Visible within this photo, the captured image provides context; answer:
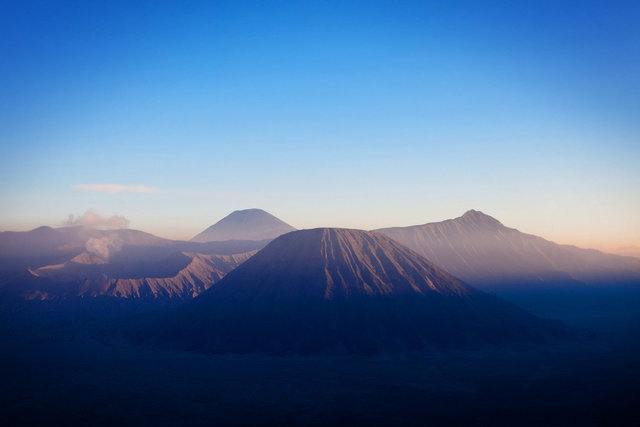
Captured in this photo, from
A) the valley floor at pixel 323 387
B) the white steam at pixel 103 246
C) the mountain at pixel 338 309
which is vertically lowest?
the valley floor at pixel 323 387

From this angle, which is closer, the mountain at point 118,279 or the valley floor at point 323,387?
the valley floor at point 323,387

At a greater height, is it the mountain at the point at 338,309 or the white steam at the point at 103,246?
the white steam at the point at 103,246

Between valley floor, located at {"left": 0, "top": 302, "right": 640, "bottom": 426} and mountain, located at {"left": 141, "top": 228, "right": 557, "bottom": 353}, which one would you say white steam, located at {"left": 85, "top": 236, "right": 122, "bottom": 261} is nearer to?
mountain, located at {"left": 141, "top": 228, "right": 557, "bottom": 353}

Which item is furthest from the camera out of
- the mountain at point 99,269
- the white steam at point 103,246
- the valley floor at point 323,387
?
the white steam at point 103,246

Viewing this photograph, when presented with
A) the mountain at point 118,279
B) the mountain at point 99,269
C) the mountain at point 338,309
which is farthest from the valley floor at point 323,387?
the mountain at point 99,269

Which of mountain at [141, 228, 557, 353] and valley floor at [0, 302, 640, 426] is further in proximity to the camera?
mountain at [141, 228, 557, 353]

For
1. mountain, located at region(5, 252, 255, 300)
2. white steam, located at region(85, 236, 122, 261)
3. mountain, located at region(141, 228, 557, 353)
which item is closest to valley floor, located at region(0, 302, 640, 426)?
mountain, located at region(141, 228, 557, 353)

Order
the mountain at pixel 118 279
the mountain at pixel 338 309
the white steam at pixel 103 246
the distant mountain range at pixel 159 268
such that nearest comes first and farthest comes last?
the mountain at pixel 338 309 < the mountain at pixel 118 279 < the distant mountain range at pixel 159 268 < the white steam at pixel 103 246

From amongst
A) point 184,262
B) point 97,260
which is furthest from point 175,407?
point 97,260

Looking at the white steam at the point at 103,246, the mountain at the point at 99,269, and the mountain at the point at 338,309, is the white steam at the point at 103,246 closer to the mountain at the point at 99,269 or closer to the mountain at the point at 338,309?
the mountain at the point at 99,269
